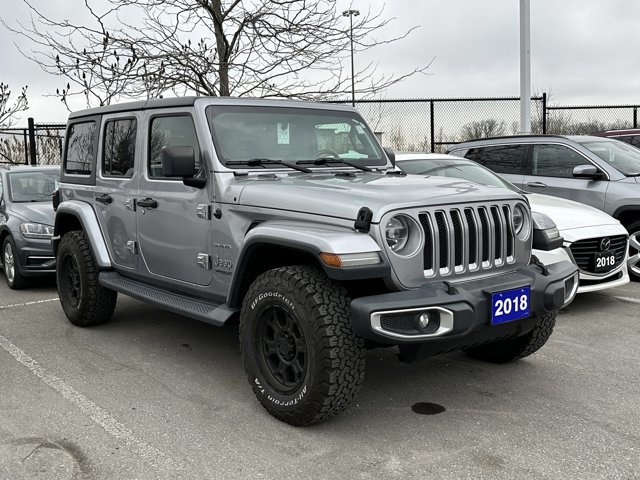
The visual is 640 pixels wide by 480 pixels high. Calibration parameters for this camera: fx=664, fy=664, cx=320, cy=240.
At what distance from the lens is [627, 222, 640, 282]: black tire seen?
295 inches

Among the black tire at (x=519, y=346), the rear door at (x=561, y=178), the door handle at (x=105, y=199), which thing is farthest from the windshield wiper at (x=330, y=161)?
the rear door at (x=561, y=178)

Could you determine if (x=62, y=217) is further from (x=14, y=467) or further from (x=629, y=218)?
(x=629, y=218)

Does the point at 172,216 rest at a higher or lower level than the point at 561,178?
lower

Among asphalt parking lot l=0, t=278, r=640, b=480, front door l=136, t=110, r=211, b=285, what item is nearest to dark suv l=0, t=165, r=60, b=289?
asphalt parking lot l=0, t=278, r=640, b=480

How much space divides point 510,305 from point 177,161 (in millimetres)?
2179

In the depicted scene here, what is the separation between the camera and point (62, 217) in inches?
244

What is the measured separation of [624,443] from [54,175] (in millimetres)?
7799

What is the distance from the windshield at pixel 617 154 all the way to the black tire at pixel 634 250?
2.13ft

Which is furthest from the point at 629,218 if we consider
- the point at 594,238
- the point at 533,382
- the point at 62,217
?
the point at 62,217

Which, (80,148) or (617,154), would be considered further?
(617,154)

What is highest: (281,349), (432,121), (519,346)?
(432,121)

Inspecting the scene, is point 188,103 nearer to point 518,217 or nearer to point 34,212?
point 518,217

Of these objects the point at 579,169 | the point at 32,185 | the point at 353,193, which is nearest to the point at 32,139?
the point at 32,185

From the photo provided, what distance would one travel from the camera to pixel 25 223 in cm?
785
